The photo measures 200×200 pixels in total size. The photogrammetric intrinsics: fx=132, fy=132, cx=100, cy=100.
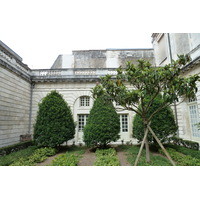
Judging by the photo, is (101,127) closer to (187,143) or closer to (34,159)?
(34,159)

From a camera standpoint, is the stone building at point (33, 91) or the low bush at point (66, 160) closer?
the low bush at point (66, 160)

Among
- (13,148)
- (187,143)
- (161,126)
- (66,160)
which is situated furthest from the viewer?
(187,143)

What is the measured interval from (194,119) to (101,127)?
22.3 feet

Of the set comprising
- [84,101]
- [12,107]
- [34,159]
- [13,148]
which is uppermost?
[84,101]

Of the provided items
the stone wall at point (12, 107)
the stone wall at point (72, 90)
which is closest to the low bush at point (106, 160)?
the stone wall at point (72, 90)

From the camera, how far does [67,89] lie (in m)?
11.4

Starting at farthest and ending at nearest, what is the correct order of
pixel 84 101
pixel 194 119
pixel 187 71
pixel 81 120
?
pixel 84 101, pixel 81 120, pixel 194 119, pixel 187 71

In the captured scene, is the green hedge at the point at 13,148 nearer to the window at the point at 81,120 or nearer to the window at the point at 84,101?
the window at the point at 81,120

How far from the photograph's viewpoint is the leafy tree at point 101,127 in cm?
761

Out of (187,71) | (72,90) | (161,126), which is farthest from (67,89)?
(187,71)

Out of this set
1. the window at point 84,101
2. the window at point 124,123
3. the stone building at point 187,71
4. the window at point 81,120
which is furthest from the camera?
the window at point 84,101

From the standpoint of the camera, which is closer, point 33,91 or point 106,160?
point 106,160

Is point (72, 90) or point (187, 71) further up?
point (187, 71)

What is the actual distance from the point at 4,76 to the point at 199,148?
12.9m
